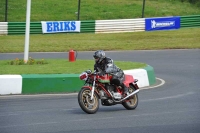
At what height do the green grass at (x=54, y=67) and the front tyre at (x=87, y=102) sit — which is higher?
the green grass at (x=54, y=67)

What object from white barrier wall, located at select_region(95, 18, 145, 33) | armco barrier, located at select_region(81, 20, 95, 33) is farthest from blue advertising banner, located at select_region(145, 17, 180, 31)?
armco barrier, located at select_region(81, 20, 95, 33)

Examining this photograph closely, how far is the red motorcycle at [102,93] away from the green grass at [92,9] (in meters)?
27.0

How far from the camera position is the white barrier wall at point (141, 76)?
16.0 meters

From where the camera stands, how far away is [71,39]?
3269cm

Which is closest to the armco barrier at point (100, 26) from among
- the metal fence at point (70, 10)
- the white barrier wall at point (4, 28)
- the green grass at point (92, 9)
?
the white barrier wall at point (4, 28)

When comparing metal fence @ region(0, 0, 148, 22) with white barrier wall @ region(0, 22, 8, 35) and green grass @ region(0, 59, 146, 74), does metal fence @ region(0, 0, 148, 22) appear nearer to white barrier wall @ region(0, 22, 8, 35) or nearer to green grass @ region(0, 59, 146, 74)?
white barrier wall @ region(0, 22, 8, 35)

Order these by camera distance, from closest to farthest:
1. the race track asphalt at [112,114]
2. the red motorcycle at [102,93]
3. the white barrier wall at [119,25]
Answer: the race track asphalt at [112,114]
the red motorcycle at [102,93]
the white barrier wall at [119,25]

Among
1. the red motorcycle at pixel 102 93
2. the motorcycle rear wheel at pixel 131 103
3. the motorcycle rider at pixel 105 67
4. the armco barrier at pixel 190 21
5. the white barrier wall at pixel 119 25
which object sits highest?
the armco barrier at pixel 190 21

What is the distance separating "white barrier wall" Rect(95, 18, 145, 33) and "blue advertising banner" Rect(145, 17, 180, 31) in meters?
0.36

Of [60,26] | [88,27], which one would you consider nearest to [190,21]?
[88,27]

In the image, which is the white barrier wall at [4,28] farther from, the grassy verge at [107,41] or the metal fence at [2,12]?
the metal fence at [2,12]

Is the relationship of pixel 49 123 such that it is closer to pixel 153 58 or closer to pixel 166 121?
pixel 166 121

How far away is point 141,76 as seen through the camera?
1620 centimetres

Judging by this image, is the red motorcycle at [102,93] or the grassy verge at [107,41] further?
the grassy verge at [107,41]
